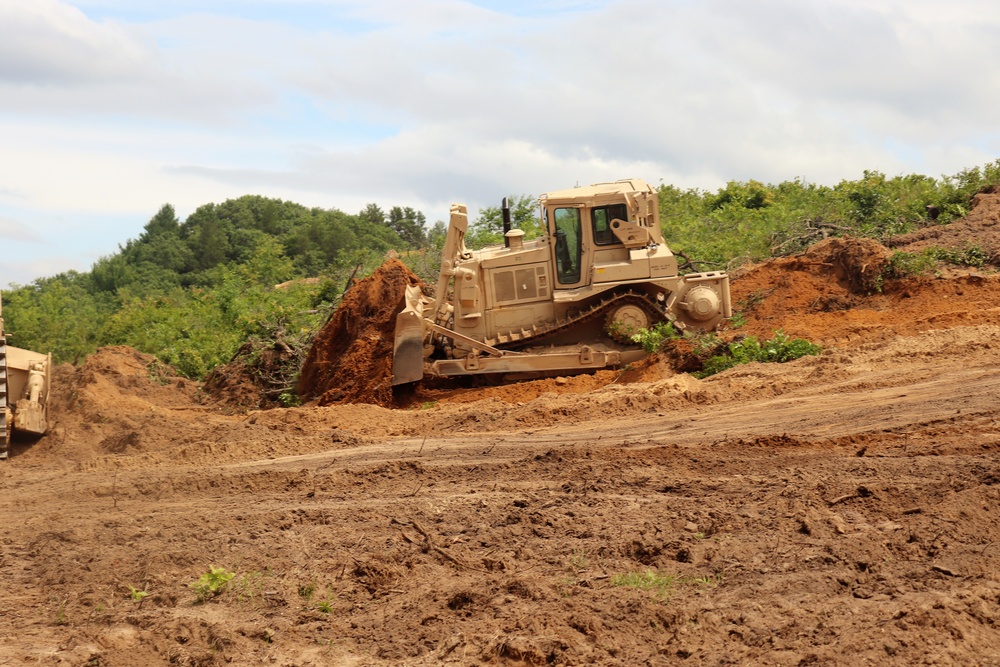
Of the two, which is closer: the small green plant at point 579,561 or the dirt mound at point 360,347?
the small green plant at point 579,561

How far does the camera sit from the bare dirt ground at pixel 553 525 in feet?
18.7

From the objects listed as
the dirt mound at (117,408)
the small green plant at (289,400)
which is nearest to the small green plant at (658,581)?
the dirt mound at (117,408)

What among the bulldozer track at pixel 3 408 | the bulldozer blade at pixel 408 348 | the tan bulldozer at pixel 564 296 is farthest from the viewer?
the tan bulldozer at pixel 564 296

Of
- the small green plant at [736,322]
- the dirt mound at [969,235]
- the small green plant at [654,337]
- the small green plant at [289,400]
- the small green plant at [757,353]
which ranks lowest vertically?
the small green plant at [289,400]

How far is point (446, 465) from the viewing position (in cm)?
962

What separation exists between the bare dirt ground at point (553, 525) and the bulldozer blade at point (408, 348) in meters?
0.77

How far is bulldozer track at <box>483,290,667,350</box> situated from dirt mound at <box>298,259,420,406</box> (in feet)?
4.95

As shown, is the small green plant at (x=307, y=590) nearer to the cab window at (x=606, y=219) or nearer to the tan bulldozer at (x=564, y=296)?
the tan bulldozer at (x=564, y=296)

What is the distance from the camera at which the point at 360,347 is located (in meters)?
14.4

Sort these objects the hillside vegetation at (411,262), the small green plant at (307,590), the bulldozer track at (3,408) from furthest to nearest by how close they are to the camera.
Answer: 1. the hillside vegetation at (411,262)
2. the bulldozer track at (3,408)
3. the small green plant at (307,590)

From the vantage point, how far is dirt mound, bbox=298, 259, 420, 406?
14.0m

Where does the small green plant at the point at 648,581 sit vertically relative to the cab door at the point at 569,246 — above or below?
below

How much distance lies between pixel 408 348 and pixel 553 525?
6.31 meters

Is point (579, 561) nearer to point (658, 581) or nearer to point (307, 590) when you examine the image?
point (658, 581)
